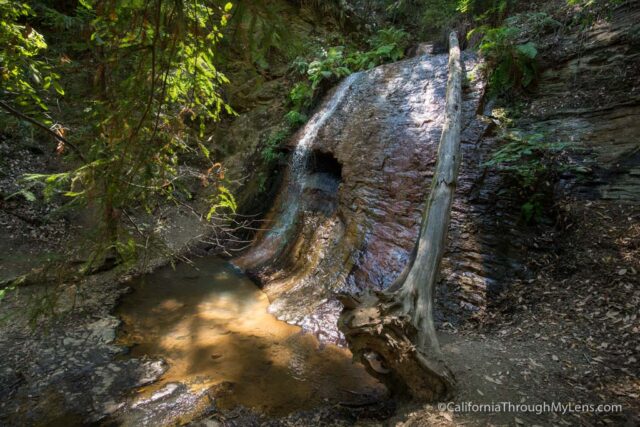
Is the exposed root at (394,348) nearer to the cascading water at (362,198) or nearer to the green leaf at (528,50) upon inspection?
the cascading water at (362,198)

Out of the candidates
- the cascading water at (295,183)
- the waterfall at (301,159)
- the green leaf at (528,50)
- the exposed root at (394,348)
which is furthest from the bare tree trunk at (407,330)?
the green leaf at (528,50)

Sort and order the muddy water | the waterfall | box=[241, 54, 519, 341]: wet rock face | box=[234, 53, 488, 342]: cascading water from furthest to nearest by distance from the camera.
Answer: the waterfall
box=[234, 53, 488, 342]: cascading water
box=[241, 54, 519, 341]: wet rock face
the muddy water

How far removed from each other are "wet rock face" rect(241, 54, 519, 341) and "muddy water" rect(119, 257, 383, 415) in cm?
45

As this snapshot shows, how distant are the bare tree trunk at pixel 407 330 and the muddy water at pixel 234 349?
0.64 meters

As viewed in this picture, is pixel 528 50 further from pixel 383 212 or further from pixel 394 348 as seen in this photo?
pixel 394 348

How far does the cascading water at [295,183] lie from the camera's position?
768 cm

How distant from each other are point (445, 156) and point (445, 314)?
→ 220 centimetres

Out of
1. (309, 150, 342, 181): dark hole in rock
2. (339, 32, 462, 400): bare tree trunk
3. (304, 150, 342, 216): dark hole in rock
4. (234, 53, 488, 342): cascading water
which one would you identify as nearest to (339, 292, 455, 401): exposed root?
(339, 32, 462, 400): bare tree trunk

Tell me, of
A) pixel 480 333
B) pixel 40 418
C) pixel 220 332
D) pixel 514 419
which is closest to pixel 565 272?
pixel 480 333

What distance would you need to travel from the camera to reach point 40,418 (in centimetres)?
314

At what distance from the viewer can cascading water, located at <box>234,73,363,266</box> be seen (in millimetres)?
7684

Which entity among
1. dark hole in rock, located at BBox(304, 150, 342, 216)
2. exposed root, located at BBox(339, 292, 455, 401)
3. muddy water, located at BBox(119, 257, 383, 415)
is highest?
dark hole in rock, located at BBox(304, 150, 342, 216)

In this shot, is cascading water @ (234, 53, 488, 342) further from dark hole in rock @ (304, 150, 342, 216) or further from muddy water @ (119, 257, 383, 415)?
muddy water @ (119, 257, 383, 415)

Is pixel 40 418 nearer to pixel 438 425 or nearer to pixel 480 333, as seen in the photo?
pixel 438 425
